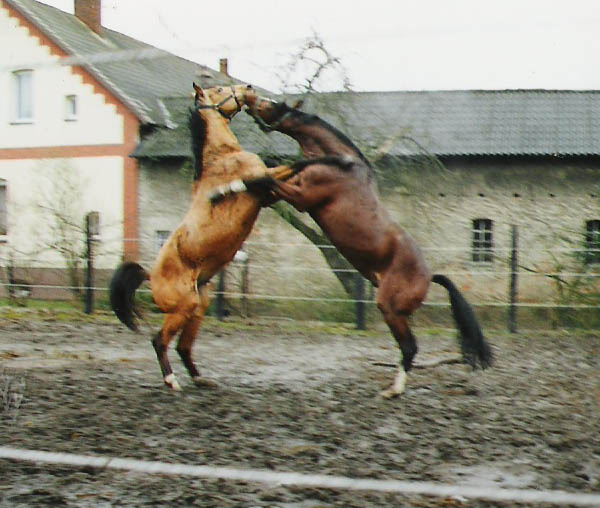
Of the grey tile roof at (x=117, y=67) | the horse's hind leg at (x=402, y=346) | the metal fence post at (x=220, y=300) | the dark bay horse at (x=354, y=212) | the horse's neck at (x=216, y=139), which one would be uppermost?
the grey tile roof at (x=117, y=67)

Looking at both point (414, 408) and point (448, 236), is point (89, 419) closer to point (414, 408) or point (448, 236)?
point (414, 408)

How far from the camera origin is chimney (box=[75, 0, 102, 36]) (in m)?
26.7

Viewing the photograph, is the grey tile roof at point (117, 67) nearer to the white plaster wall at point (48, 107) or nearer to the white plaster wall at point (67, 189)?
the white plaster wall at point (48, 107)

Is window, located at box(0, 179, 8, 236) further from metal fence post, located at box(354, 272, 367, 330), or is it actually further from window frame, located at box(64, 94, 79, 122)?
metal fence post, located at box(354, 272, 367, 330)

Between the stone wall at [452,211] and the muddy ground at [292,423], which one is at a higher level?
the stone wall at [452,211]

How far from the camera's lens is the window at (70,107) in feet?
75.2

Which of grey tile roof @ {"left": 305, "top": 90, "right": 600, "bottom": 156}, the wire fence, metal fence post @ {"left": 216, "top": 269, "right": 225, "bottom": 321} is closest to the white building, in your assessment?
the wire fence

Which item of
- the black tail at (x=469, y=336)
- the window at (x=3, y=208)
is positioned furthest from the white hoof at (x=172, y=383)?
the window at (x=3, y=208)

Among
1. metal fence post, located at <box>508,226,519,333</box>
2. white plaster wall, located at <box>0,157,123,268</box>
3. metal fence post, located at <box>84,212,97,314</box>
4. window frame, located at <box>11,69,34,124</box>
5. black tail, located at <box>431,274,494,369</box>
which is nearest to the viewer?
black tail, located at <box>431,274,494,369</box>

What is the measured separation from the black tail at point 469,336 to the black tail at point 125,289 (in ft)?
8.16

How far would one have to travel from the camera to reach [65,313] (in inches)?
563

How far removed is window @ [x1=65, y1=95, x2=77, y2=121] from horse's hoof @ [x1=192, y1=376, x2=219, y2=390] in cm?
1721

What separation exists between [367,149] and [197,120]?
847cm

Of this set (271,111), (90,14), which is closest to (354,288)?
(271,111)
